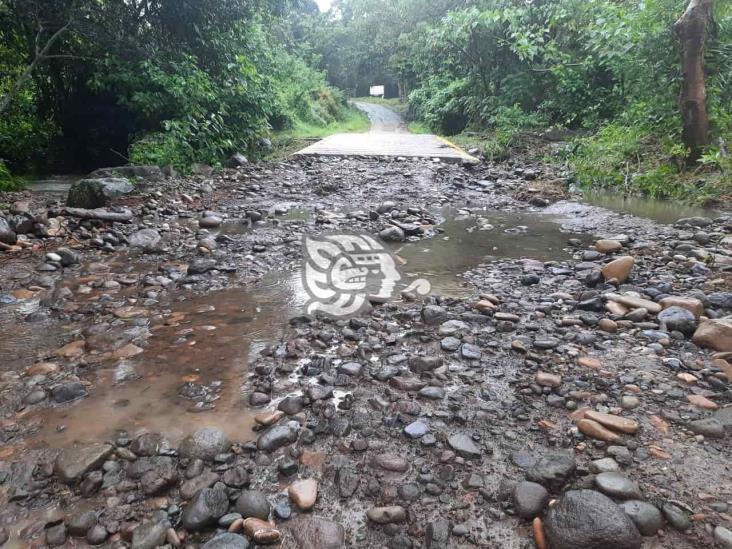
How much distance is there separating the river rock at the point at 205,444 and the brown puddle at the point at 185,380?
0.19ft

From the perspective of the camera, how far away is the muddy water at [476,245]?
11.1 feet

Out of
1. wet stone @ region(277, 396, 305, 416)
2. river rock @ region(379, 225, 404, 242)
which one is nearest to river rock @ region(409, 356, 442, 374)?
wet stone @ region(277, 396, 305, 416)

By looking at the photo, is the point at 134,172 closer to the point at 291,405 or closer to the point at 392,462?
the point at 291,405

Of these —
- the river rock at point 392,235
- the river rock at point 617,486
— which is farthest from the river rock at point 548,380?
the river rock at point 392,235

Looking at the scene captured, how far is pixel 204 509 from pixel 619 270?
8.90ft

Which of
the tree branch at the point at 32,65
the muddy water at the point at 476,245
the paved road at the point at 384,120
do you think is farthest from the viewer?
the paved road at the point at 384,120

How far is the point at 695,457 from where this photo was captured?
1434 mm

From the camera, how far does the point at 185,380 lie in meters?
1.99

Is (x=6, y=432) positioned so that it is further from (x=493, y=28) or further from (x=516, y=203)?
(x=493, y=28)

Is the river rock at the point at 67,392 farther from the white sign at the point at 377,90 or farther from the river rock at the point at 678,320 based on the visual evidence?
the white sign at the point at 377,90

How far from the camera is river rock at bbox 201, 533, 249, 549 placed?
117 cm

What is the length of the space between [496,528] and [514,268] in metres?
2.36

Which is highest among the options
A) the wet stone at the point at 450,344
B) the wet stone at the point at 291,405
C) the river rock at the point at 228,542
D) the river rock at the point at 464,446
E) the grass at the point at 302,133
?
the grass at the point at 302,133

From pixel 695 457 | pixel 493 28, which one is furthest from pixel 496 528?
pixel 493 28
